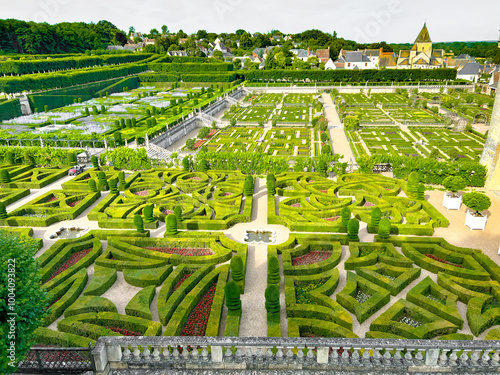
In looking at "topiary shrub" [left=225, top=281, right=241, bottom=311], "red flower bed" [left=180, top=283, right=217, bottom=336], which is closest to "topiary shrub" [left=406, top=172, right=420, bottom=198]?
"red flower bed" [left=180, top=283, right=217, bottom=336]

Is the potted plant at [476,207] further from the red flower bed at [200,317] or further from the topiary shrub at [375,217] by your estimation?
the red flower bed at [200,317]

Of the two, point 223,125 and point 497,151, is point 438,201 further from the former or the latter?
point 223,125

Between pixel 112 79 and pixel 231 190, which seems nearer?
pixel 231 190

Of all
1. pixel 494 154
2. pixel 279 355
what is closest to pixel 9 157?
pixel 279 355

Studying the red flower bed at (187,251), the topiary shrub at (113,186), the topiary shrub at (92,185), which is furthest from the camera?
the topiary shrub at (92,185)

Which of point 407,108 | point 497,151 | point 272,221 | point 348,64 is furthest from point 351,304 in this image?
point 348,64

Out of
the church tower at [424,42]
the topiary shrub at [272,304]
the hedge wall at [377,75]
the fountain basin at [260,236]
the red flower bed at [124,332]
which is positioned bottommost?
the red flower bed at [124,332]

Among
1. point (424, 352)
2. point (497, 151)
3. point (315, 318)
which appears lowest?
point (315, 318)

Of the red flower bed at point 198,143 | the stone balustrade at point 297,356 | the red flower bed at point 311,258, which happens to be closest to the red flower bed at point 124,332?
the stone balustrade at point 297,356
